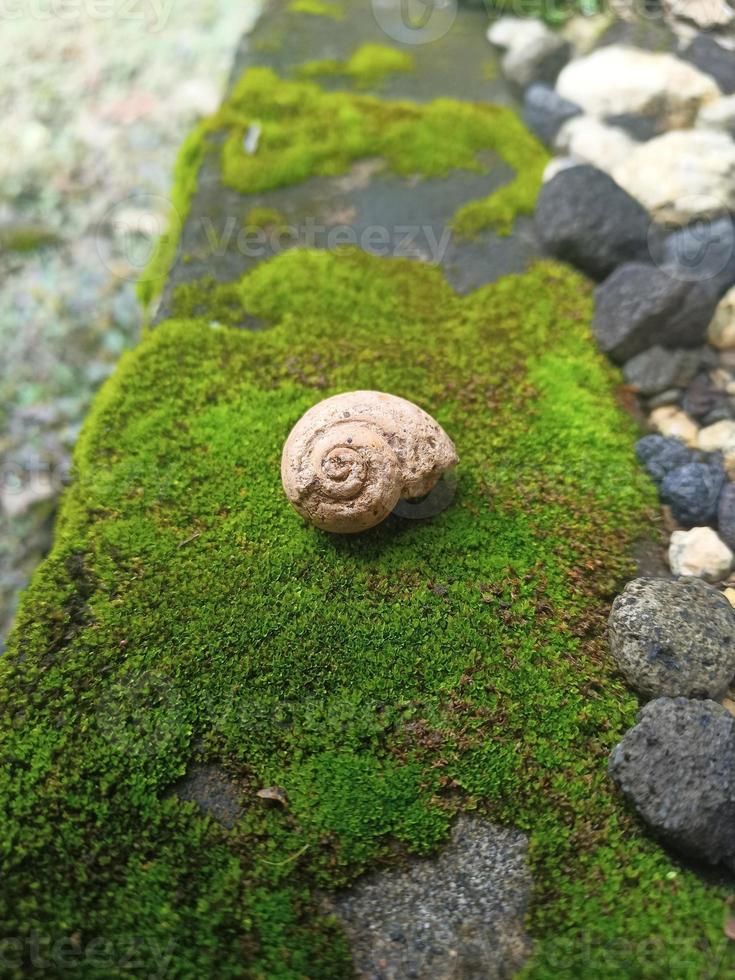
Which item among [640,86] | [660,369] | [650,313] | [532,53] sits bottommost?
[660,369]

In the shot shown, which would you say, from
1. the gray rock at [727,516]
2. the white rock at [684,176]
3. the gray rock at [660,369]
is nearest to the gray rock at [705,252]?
the white rock at [684,176]

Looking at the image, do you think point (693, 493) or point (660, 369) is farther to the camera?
point (660, 369)

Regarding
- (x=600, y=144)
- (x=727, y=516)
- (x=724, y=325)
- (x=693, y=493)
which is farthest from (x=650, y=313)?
(x=600, y=144)

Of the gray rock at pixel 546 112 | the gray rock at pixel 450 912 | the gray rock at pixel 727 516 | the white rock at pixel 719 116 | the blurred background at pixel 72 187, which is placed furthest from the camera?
the gray rock at pixel 546 112

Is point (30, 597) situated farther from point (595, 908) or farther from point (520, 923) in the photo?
point (595, 908)

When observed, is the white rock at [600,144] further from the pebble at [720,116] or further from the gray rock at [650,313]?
the gray rock at [650,313]

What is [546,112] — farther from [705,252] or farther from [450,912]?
[450,912]

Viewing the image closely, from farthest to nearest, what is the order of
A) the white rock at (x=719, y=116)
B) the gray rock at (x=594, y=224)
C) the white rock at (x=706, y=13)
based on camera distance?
the white rock at (x=706, y=13)
the white rock at (x=719, y=116)
the gray rock at (x=594, y=224)
